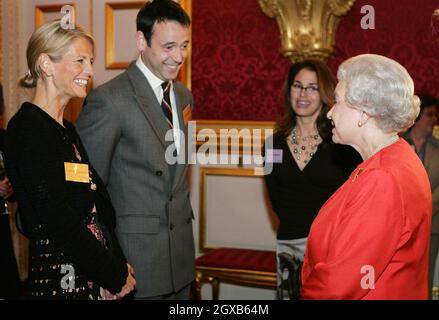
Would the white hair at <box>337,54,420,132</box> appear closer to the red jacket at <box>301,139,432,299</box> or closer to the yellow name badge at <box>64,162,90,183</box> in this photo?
the red jacket at <box>301,139,432,299</box>

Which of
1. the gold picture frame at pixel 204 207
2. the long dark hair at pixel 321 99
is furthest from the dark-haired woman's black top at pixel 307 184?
the gold picture frame at pixel 204 207

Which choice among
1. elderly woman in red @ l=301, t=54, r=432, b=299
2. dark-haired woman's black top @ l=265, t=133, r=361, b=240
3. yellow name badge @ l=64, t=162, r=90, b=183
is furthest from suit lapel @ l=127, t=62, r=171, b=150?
elderly woman in red @ l=301, t=54, r=432, b=299

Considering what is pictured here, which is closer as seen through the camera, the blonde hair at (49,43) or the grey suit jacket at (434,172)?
the blonde hair at (49,43)

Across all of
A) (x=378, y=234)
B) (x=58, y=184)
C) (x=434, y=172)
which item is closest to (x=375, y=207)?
(x=378, y=234)

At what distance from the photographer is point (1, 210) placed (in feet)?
10.3

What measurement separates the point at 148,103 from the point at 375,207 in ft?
4.09

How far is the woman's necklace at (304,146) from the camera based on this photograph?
297 cm

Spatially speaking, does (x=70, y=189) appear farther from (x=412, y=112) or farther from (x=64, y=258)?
(x=412, y=112)

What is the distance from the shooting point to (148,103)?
2514 mm

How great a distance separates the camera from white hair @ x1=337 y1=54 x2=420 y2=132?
172 cm

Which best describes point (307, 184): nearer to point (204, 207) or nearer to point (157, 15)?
point (157, 15)

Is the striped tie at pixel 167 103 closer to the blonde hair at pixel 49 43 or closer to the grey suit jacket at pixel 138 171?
the grey suit jacket at pixel 138 171

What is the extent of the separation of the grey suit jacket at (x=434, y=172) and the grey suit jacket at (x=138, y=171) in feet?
5.98
